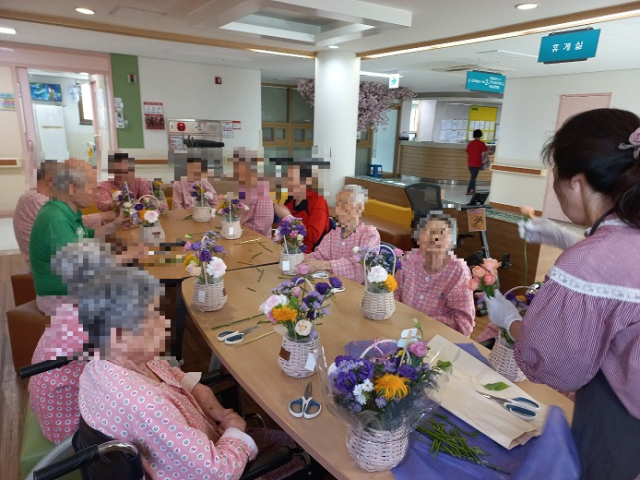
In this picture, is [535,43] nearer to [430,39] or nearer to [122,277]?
[430,39]

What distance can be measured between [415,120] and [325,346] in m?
13.1

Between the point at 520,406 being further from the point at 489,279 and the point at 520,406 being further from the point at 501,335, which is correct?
the point at 489,279

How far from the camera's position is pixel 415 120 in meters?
13.6

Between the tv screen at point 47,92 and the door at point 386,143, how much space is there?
8.00 metres

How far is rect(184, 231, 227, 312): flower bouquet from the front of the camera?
5.93 feet

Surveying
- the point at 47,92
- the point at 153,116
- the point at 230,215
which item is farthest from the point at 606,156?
the point at 47,92

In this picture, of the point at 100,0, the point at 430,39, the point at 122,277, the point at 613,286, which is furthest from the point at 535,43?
the point at 122,277

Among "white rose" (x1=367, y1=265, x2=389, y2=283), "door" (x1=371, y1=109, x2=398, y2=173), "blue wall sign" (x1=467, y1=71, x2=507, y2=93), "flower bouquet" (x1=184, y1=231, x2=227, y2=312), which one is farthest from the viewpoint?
"door" (x1=371, y1=109, x2=398, y2=173)

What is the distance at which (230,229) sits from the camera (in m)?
3.10

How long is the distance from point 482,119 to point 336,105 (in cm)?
916

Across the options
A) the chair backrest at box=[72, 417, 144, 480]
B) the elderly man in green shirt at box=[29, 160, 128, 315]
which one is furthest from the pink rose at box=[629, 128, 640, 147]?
the elderly man in green shirt at box=[29, 160, 128, 315]

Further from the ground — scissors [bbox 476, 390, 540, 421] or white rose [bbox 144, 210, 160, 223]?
white rose [bbox 144, 210, 160, 223]

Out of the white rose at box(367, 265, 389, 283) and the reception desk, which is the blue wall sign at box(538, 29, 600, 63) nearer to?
the white rose at box(367, 265, 389, 283)

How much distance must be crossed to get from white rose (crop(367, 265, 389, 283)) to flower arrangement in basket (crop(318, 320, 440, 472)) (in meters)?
0.66
